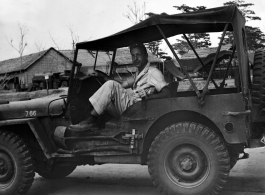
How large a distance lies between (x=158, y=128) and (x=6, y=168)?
2200 mm

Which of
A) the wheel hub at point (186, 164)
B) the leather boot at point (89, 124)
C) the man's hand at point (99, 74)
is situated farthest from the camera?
the man's hand at point (99, 74)

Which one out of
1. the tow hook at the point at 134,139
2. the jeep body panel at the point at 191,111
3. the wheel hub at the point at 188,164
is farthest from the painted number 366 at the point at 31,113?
the wheel hub at the point at 188,164

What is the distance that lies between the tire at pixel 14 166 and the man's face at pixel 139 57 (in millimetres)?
1898

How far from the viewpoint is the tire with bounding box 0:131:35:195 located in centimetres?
514

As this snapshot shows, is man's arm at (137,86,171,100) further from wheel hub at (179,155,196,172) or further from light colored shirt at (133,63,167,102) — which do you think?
wheel hub at (179,155,196,172)

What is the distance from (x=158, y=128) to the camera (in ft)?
15.6

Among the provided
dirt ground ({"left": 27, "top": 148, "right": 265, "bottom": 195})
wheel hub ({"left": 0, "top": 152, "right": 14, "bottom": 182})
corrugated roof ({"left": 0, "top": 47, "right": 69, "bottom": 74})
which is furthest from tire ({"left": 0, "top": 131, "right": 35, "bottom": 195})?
corrugated roof ({"left": 0, "top": 47, "right": 69, "bottom": 74})

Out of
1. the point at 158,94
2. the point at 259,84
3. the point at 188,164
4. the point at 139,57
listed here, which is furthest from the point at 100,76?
the point at 259,84

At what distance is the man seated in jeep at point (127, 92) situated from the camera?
4.78 meters

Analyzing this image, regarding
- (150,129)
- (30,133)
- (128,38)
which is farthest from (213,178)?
(30,133)

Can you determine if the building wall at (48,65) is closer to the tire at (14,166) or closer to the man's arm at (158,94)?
→ the tire at (14,166)

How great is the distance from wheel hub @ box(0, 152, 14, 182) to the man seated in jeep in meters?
1.01

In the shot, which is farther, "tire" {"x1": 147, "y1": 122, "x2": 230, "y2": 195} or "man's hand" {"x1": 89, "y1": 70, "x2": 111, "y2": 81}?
"man's hand" {"x1": 89, "y1": 70, "x2": 111, "y2": 81}

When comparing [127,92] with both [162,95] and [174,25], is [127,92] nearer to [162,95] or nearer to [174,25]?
[162,95]
